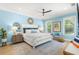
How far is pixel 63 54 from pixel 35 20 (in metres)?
0.99

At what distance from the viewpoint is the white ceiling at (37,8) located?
5.55 feet

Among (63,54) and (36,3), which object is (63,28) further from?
(36,3)

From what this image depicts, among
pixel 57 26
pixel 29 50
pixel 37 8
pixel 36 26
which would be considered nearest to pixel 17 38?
pixel 29 50

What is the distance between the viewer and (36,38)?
1840 millimetres

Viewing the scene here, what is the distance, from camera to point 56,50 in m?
1.72

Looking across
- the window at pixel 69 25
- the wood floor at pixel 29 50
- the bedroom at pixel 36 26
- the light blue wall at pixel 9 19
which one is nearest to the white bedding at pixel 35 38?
the bedroom at pixel 36 26

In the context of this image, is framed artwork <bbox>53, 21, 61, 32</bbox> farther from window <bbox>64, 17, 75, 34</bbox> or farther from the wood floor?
the wood floor

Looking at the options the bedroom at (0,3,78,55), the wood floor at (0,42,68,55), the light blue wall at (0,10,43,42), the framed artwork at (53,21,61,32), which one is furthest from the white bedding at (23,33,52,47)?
the light blue wall at (0,10,43,42)

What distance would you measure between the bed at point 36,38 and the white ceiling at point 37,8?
1.60 feet

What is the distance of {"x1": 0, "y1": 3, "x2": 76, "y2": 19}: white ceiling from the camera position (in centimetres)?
169

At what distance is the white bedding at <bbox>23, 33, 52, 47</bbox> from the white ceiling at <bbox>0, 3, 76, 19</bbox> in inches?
19.3

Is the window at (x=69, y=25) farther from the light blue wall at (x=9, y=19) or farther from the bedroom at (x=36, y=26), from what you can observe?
the light blue wall at (x=9, y=19)

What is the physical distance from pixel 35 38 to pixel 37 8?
27.2 inches
